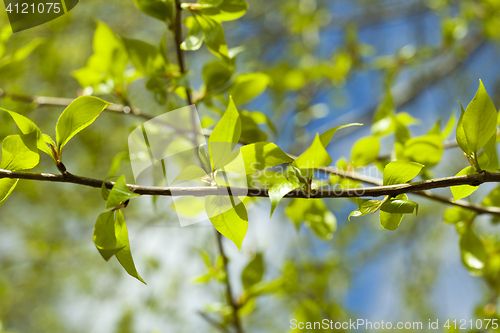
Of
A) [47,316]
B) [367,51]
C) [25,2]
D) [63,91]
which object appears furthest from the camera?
[47,316]

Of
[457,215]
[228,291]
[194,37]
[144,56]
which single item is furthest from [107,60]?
[457,215]

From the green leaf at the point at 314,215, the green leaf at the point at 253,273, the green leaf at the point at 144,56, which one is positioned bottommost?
the green leaf at the point at 253,273

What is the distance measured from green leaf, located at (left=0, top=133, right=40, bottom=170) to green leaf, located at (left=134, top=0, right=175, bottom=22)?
196mm

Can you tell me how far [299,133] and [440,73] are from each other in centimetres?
74

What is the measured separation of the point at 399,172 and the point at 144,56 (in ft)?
1.18

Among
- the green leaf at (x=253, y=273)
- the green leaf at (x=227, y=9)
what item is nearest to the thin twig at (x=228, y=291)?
the green leaf at (x=253, y=273)

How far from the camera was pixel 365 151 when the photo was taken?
1.46 feet

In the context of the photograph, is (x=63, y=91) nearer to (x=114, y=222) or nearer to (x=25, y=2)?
(x=25, y=2)

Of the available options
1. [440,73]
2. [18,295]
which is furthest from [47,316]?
[440,73]

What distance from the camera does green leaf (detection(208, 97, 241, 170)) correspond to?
271 millimetres

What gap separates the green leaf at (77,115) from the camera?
0.95 feet

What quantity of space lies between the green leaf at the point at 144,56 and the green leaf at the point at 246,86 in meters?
0.11

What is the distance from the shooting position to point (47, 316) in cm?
172

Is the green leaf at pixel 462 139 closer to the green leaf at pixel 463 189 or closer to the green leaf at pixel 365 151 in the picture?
the green leaf at pixel 463 189
